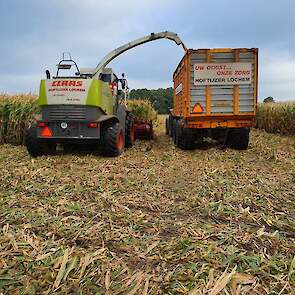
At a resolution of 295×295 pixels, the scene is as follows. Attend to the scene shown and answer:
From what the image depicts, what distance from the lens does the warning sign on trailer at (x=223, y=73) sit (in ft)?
31.4

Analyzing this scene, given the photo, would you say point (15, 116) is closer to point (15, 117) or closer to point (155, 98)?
point (15, 117)

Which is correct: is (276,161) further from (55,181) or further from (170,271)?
(170,271)

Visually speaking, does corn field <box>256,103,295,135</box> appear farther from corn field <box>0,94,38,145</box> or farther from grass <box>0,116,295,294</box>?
corn field <box>0,94,38,145</box>

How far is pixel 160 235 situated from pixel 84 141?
5281 mm

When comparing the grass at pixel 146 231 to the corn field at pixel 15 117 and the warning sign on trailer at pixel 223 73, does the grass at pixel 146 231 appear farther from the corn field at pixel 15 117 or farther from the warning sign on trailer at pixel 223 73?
the corn field at pixel 15 117

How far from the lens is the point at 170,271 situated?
9.45 ft

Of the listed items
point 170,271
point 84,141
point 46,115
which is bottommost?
point 170,271

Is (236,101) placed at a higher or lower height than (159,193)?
higher

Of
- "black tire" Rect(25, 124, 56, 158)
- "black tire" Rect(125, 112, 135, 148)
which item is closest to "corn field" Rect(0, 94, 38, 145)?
"black tire" Rect(25, 124, 56, 158)

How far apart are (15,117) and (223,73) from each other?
6.15 metres

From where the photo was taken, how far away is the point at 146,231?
3836 millimetres

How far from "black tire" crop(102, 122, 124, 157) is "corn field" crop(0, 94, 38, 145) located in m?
3.84

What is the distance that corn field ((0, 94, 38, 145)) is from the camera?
38.2ft

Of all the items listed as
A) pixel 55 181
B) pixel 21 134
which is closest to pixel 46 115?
pixel 55 181
